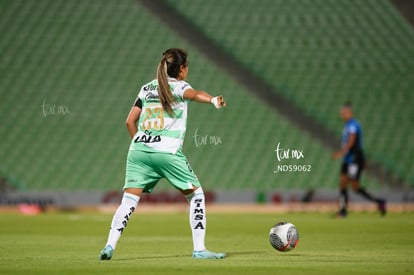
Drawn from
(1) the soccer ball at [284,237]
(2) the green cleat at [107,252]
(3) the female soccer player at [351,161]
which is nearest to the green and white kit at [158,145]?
(2) the green cleat at [107,252]

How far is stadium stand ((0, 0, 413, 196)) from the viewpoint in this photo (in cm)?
2133

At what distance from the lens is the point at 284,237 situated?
8.70 m

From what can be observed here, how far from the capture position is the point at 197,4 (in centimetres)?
2486

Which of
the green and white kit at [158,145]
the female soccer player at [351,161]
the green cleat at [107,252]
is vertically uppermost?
the female soccer player at [351,161]

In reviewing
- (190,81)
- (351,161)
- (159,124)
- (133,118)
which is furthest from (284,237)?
(190,81)

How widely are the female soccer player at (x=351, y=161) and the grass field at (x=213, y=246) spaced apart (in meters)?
0.42

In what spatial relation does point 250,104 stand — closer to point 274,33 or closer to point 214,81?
point 214,81

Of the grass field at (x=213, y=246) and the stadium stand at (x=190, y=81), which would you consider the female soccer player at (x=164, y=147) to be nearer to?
the grass field at (x=213, y=246)

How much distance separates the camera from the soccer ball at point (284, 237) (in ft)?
28.6

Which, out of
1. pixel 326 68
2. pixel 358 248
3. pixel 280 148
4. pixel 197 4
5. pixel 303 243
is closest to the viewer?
pixel 358 248

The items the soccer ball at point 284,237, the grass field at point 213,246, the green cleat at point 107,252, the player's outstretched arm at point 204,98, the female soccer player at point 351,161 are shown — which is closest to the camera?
the grass field at point 213,246

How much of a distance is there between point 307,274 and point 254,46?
17.4 meters

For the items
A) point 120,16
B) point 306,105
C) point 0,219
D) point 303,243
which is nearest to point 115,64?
point 120,16

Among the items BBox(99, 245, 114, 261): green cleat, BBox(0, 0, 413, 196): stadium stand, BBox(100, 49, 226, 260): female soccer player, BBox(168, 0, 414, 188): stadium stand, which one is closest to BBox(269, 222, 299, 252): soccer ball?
BBox(100, 49, 226, 260): female soccer player
